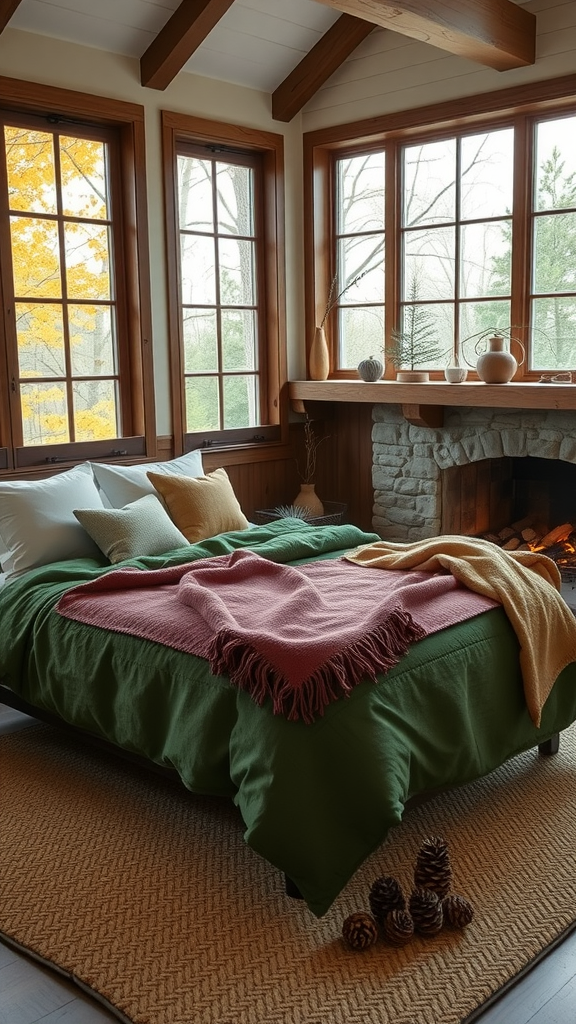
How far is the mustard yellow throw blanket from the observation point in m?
3.04

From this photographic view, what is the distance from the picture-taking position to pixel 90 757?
343 cm

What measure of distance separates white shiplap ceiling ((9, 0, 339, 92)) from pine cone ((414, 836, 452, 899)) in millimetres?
3864

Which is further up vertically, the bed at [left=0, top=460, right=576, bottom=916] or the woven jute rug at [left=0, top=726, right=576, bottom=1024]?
the bed at [left=0, top=460, right=576, bottom=916]

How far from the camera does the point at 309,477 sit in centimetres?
604

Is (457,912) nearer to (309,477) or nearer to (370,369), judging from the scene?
(370,369)

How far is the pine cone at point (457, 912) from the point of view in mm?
2373

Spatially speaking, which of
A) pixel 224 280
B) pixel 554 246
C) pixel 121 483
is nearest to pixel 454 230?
pixel 554 246

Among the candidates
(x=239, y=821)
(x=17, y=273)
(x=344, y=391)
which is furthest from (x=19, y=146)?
(x=239, y=821)

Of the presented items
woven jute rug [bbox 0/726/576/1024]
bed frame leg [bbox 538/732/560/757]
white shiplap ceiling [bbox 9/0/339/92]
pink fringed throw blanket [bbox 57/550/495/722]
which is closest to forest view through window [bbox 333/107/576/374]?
white shiplap ceiling [bbox 9/0/339/92]

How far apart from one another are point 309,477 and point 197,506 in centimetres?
188

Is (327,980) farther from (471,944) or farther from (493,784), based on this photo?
(493,784)

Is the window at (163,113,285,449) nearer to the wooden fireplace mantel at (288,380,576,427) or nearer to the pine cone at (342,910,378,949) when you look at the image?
the wooden fireplace mantel at (288,380,576,427)

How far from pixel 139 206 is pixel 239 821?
3235 millimetres

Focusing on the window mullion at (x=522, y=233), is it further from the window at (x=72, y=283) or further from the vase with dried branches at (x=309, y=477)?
the window at (x=72, y=283)
